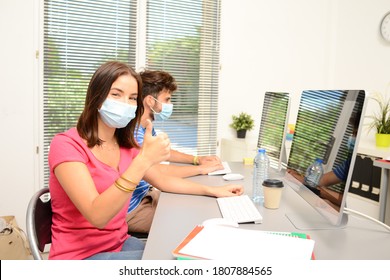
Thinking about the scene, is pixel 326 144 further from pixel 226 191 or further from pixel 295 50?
pixel 295 50

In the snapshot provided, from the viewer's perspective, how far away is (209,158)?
2.22 m

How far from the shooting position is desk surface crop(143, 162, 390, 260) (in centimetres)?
98

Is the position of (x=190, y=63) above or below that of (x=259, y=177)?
above

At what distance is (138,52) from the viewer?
323 centimetres

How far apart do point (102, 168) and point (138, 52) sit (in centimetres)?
218

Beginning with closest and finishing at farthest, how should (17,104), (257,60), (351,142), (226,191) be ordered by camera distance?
1. (351,142)
2. (226,191)
3. (17,104)
4. (257,60)

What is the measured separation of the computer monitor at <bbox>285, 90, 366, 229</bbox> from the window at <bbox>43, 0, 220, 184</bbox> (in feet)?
6.70

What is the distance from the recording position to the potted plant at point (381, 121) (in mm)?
3018

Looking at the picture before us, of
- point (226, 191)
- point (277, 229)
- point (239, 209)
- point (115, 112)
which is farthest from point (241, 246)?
point (115, 112)

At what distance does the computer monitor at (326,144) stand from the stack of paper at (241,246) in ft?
0.61

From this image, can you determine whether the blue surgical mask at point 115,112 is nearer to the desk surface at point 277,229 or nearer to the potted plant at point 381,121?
the desk surface at point 277,229

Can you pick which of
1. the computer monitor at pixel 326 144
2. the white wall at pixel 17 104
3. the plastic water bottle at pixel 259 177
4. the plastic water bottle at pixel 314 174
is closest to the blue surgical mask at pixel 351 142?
the computer monitor at pixel 326 144

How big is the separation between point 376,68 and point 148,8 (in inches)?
93.2

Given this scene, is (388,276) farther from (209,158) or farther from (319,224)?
(209,158)
